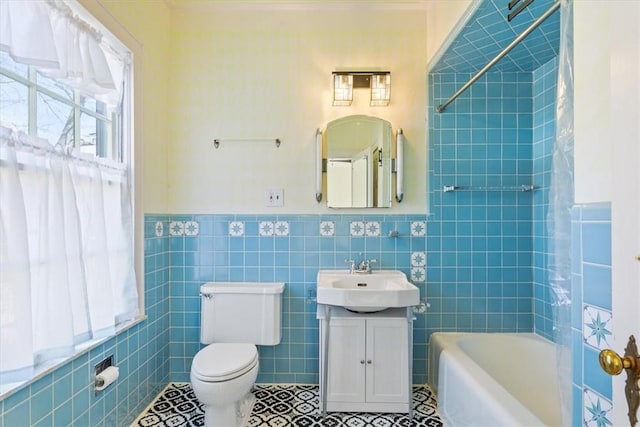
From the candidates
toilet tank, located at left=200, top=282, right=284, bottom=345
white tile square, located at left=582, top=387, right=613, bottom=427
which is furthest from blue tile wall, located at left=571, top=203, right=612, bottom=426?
toilet tank, located at left=200, top=282, right=284, bottom=345

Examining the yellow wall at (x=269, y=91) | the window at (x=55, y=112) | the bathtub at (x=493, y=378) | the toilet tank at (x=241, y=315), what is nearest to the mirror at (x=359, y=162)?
the yellow wall at (x=269, y=91)

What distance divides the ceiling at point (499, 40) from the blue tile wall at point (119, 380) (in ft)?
6.92

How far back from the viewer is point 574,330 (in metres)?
0.95

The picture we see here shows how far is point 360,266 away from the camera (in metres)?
2.40

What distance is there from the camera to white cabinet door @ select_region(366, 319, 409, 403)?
6.75 ft

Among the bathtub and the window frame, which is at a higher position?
the window frame

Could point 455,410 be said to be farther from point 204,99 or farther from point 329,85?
point 204,99

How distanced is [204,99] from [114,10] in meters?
0.74

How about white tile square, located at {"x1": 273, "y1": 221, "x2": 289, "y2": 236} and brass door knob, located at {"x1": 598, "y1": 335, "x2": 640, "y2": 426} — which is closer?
brass door knob, located at {"x1": 598, "y1": 335, "x2": 640, "y2": 426}

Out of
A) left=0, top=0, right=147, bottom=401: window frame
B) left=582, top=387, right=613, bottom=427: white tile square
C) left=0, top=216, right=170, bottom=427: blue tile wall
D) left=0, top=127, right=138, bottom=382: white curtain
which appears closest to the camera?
left=582, top=387, right=613, bottom=427: white tile square

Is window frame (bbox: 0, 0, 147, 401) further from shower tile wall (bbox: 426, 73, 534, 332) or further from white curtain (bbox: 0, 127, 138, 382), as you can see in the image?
shower tile wall (bbox: 426, 73, 534, 332)

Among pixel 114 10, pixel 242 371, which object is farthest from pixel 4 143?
pixel 242 371

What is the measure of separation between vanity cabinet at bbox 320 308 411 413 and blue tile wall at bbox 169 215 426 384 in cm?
40

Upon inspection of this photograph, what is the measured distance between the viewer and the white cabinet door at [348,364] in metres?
2.06
